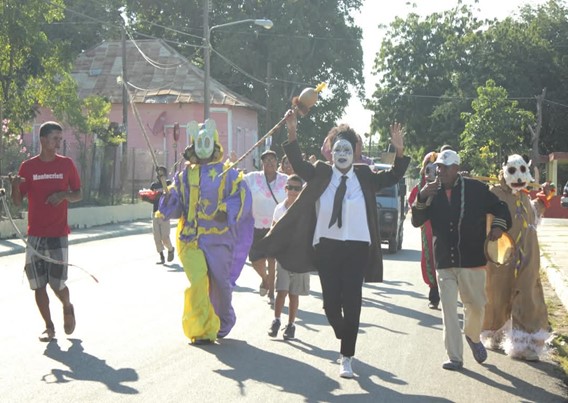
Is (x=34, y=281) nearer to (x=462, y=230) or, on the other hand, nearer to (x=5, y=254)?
(x=462, y=230)

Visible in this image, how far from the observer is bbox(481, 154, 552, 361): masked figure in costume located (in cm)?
875

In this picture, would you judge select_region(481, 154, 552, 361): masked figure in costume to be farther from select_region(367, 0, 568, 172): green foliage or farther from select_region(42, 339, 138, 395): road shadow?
select_region(367, 0, 568, 172): green foliage

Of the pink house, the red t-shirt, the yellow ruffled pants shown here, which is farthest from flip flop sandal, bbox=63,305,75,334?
the pink house

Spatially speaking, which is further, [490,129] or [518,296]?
[490,129]

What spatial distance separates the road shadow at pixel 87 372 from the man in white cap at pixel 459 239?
101 inches

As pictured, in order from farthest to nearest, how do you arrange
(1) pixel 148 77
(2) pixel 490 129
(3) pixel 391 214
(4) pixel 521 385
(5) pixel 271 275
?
(1) pixel 148 77
(2) pixel 490 129
(3) pixel 391 214
(5) pixel 271 275
(4) pixel 521 385

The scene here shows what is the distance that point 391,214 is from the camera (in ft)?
67.4

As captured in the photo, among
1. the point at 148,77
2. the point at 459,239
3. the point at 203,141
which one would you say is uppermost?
the point at 148,77

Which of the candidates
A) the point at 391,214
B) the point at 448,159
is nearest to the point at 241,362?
the point at 448,159

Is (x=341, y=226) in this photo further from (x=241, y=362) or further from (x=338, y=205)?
(x=241, y=362)

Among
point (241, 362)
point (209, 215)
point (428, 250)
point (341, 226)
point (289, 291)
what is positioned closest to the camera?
point (341, 226)

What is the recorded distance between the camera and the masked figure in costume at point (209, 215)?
30.7 ft

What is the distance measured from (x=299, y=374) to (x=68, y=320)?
253cm

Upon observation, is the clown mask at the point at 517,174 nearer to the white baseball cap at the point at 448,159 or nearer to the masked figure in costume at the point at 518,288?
the masked figure in costume at the point at 518,288
